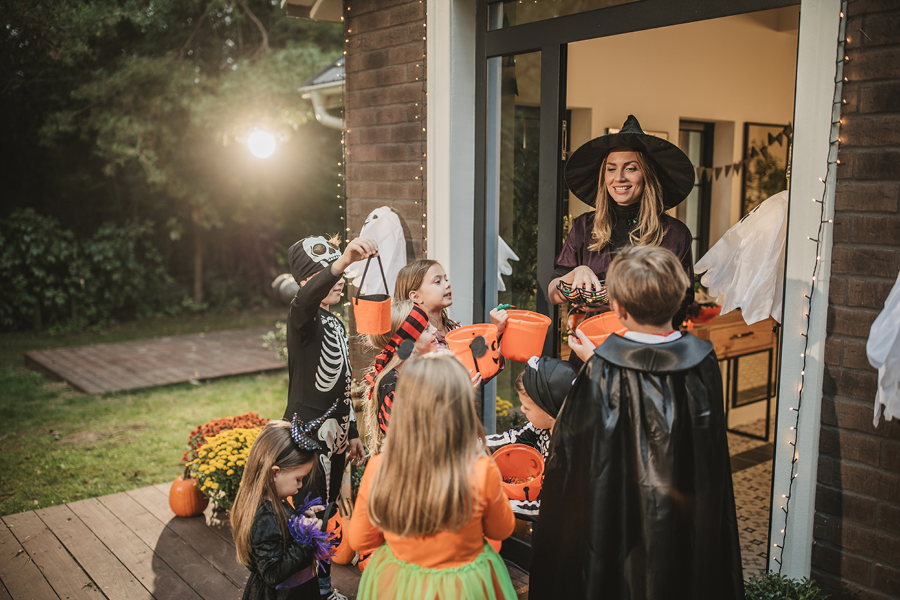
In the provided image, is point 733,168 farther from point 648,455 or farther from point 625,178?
point 648,455

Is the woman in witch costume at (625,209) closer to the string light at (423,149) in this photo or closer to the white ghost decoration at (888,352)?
the white ghost decoration at (888,352)

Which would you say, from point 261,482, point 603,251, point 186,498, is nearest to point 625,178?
point 603,251

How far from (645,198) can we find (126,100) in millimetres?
9470

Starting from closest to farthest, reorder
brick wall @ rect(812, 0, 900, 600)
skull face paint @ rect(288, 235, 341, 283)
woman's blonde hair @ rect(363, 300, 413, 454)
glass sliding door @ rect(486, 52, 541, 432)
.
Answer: brick wall @ rect(812, 0, 900, 600)
woman's blonde hair @ rect(363, 300, 413, 454)
skull face paint @ rect(288, 235, 341, 283)
glass sliding door @ rect(486, 52, 541, 432)

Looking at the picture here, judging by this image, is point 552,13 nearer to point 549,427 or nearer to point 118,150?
point 549,427

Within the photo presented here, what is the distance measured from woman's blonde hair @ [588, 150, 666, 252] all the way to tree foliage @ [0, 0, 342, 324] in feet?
21.5

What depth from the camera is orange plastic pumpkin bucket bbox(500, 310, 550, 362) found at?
2684mm

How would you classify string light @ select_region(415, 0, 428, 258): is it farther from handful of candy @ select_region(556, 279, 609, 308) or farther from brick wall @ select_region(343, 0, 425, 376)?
handful of candy @ select_region(556, 279, 609, 308)

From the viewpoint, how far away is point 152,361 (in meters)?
9.34

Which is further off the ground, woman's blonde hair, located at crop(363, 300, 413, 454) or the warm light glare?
the warm light glare

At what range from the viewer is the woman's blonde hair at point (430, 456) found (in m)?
1.94

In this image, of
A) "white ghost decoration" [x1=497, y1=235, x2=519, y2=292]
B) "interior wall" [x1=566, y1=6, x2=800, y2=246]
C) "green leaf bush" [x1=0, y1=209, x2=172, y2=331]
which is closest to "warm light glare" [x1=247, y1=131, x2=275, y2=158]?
"green leaf bush" [x1=0, y1=209, x2=172, y2=331]

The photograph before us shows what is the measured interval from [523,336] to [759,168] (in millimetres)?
4618

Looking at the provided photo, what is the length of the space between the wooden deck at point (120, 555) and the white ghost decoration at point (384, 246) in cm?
162
